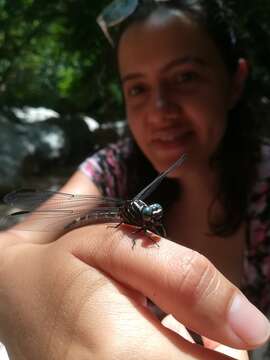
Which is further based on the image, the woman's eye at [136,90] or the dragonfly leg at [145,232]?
the woman's eye at [136,90]

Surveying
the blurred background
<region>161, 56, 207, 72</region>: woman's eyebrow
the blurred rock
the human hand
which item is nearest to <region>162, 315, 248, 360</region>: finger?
the human hand

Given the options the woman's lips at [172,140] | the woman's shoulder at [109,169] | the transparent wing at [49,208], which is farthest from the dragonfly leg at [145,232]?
the woman's shoulder at [109,169]

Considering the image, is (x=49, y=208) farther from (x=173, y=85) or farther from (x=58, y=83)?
(x=58, y=83)

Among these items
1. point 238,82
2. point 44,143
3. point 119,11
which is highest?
point 119,11

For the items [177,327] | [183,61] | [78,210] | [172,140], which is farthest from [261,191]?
[177,327]

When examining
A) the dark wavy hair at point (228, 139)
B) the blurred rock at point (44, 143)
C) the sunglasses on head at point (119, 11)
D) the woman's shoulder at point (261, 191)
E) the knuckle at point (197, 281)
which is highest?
the sunglasses on head at point (119, 11)

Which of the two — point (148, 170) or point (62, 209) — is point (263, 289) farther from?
point (62, 209)

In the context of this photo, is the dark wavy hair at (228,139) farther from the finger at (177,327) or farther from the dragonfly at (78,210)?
the finger at (177,327)
